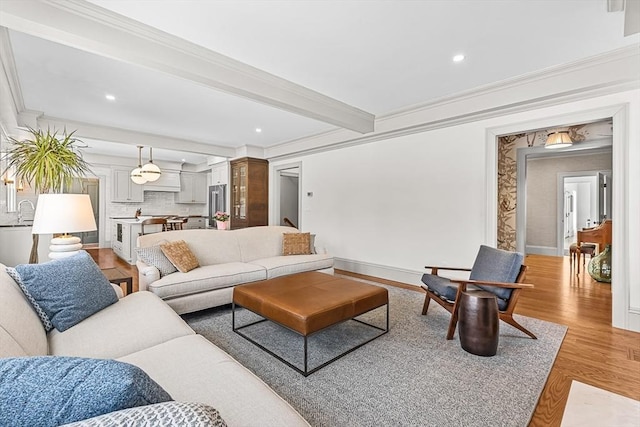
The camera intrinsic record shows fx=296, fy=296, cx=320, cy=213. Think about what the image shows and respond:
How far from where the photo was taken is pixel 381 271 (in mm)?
5055

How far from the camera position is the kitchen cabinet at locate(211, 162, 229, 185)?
765 cm

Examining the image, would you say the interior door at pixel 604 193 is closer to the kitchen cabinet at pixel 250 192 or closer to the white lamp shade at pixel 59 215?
the kitchen cabinet at pixel 250 192

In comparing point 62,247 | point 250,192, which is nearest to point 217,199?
point 250,192

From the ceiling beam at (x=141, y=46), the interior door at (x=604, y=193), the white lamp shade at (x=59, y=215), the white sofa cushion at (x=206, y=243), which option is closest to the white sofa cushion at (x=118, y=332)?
the white lamp shade at (x=59, y=215)

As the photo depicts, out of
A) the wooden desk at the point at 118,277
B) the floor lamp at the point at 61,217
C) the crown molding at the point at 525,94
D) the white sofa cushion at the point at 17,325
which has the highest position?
the crown molding at the point at 525,94

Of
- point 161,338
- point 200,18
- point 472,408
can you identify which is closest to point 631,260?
point 472,408

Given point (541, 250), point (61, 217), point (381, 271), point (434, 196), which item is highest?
point (434, 196)

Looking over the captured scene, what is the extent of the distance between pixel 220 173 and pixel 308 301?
6477 millimetres

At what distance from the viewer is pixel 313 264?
4242mm

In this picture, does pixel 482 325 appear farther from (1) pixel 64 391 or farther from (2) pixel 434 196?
(1) pixel 64 391

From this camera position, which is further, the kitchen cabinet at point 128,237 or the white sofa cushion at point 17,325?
the kitchen cabinet at point 128,237

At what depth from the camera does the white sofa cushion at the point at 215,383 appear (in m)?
1.07

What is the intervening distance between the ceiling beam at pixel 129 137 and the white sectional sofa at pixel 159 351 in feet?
13.9

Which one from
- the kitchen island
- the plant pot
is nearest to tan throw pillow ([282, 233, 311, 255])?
the kitchen island
